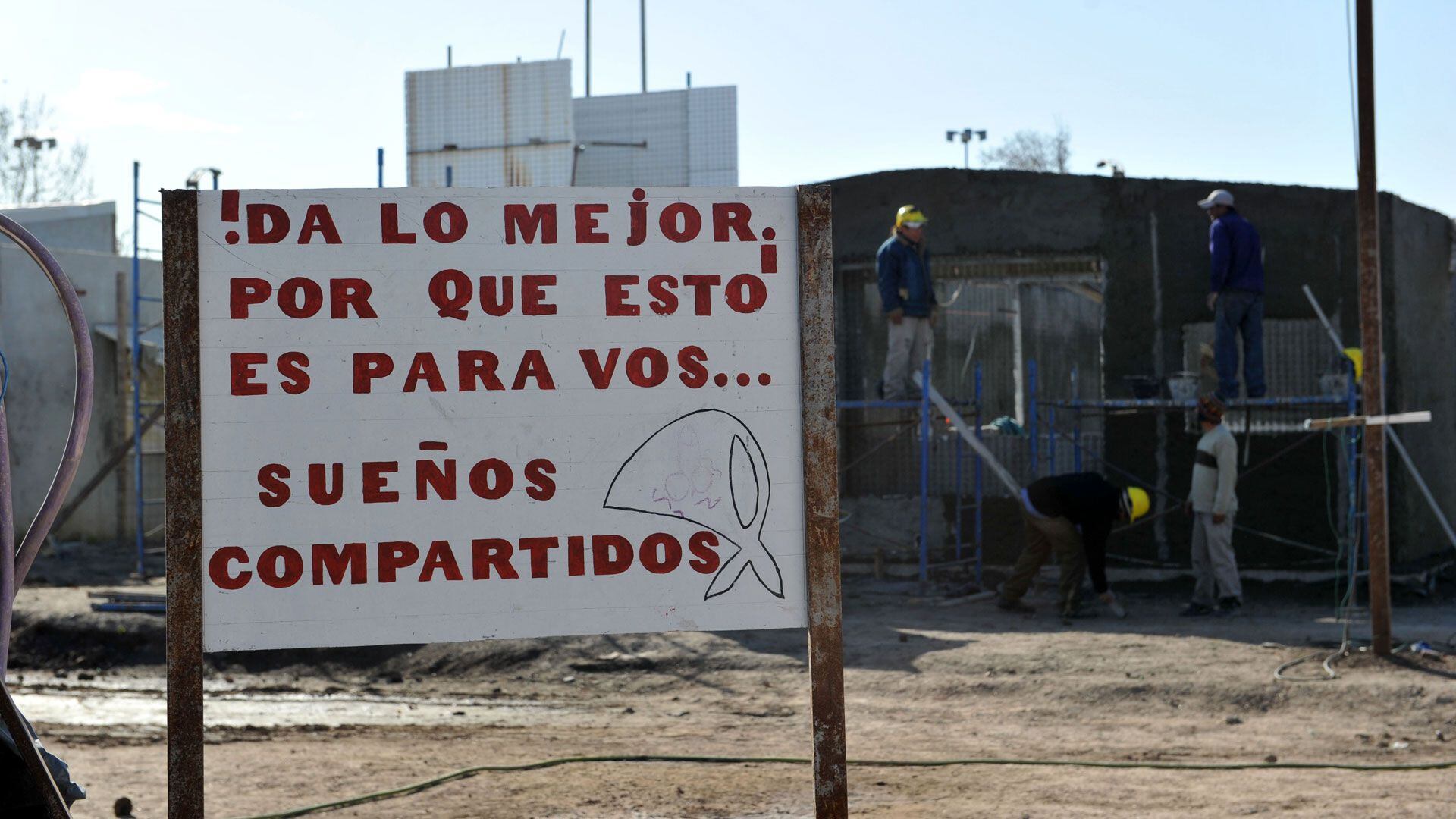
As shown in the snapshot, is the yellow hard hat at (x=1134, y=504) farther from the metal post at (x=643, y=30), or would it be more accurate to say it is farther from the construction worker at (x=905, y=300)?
the metal post at (x=643, y=30)

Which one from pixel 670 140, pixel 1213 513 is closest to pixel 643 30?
pixel 670 140

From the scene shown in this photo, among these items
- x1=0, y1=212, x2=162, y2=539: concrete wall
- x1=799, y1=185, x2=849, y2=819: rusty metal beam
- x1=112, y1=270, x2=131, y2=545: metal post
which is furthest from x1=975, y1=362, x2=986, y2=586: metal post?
x1=0, y1=212, x2=162, y2=539: concrete wall

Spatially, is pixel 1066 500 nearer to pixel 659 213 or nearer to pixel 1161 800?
pixel 1161 800

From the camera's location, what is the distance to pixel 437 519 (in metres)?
4.03

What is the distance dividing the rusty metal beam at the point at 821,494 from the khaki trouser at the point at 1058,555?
732cm

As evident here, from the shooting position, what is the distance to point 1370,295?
9000 mm

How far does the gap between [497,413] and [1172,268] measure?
11303 mm

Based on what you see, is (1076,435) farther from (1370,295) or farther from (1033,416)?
(1370,295)

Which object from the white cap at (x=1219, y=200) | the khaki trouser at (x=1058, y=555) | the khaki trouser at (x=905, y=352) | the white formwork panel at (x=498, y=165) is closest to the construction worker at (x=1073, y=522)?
the khaki trouser at (x=1058, y=555)

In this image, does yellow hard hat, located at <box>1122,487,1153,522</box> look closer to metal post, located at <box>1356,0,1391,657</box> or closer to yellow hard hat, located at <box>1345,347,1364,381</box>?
metal post, located at <box>1356,0,1391,657</box>

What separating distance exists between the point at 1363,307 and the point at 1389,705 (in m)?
2.62

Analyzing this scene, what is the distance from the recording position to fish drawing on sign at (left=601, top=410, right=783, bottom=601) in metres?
4.08

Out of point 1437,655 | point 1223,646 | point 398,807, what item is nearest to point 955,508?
point 1223,646

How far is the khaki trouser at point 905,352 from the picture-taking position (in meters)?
13.1
